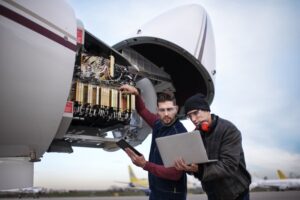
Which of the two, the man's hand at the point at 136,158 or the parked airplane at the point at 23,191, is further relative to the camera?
the parked airplane at the point at 23,191

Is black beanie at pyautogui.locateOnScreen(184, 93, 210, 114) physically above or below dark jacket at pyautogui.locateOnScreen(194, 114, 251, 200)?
above

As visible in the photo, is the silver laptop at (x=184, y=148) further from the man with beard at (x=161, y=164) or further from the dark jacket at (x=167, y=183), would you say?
the dark jacket at (x=167, y=183)

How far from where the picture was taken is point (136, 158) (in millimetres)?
3697

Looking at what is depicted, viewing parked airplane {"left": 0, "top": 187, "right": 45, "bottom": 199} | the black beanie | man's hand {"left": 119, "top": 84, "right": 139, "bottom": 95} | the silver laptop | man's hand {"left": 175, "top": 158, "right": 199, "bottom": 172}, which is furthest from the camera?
man's hand {"left": 119, "top": 84, "right": 139, "bottom": 95}

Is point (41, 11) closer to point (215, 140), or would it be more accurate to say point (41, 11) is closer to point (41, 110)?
point (41, 110)

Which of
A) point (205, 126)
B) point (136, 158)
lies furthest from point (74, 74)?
point (205, 126)

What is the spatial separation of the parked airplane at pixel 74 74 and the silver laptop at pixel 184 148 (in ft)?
5.21

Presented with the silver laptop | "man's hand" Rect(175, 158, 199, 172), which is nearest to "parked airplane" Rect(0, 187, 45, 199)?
the silver laptop

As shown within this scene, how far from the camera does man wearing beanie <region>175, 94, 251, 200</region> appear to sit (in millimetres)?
2967

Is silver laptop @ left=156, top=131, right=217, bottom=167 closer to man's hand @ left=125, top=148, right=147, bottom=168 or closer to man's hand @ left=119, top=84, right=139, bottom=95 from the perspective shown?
man's hand @ left=125, top=148, right=147, bottom=168

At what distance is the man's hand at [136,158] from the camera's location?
368 centimetres

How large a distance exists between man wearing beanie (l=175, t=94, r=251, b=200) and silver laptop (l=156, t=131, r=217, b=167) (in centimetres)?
8

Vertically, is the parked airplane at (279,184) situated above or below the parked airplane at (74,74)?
below

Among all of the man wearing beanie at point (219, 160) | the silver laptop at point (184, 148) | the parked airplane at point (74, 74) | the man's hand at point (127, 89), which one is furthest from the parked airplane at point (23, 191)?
the man wearing beanie at point (219, 160)
